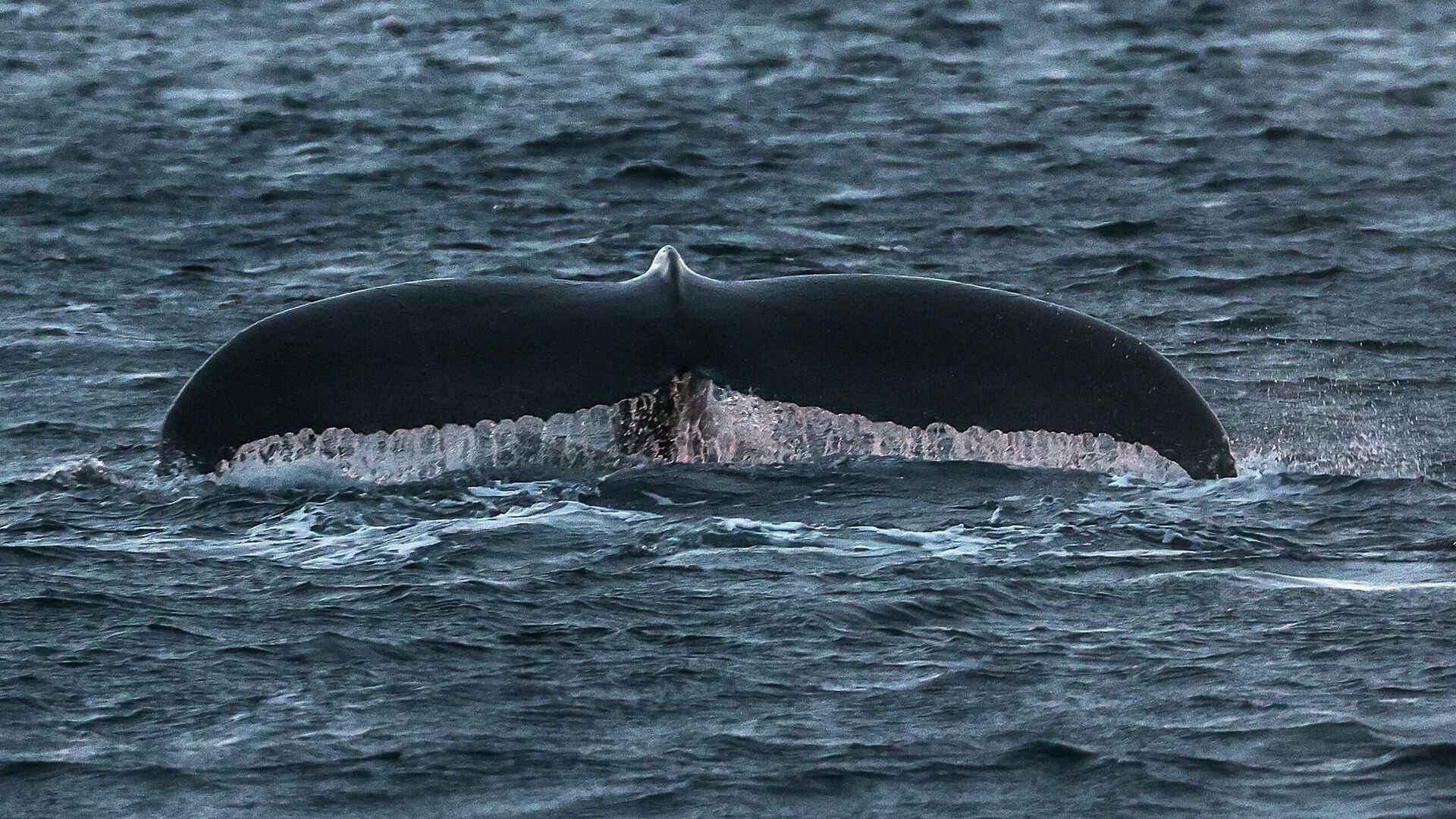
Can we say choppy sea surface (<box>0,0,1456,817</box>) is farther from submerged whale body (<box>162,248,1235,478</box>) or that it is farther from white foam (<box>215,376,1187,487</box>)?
submerged whale body (<box>162,248,1235,478</box>)

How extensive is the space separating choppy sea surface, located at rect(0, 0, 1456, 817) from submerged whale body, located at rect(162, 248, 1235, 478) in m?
0.49

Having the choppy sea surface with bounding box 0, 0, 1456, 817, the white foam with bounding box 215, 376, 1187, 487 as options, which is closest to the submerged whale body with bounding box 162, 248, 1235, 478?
the white foam with bounding box 215, 376, 1187, 487

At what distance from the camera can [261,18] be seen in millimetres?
22953

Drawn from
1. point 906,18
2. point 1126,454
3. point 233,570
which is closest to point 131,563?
point 233,570

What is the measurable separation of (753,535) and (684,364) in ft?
2.18

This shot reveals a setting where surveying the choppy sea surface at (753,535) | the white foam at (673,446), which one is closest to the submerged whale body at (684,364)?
the white foam at (673,446)

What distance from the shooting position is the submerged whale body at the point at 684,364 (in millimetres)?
7312

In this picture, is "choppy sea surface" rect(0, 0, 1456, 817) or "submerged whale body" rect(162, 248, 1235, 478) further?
"submerged whale body" rect(162, 248, 1235, 478)

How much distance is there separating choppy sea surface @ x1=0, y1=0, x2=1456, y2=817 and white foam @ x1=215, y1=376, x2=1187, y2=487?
108 mm

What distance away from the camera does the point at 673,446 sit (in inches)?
312

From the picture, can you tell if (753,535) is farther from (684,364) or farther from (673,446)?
(684,364)

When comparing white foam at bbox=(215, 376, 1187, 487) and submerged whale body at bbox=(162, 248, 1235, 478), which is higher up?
submerged whale body at bbox=(162, 248, 1235, 478)

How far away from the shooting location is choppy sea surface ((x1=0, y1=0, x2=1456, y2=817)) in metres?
5.89

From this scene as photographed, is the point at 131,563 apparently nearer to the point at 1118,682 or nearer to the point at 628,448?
the point at 628,448
